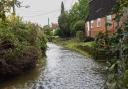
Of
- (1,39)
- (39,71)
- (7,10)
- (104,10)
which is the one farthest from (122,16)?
(104,10)

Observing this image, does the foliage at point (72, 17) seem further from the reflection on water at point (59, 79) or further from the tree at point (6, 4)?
the tree at point (6, 4)

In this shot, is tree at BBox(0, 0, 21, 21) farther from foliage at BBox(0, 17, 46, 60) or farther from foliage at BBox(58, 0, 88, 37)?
foliage at BBox(58, 0, 88, 37)

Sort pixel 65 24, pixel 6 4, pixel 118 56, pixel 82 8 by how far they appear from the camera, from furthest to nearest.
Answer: pixel 65 24 → pixel 82 8 → pixel 6 4 → pixel 118 56

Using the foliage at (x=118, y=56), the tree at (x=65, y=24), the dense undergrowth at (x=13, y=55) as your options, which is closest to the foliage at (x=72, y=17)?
the tree at (x=65, y=24)

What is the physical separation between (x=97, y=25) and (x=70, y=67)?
22.4m

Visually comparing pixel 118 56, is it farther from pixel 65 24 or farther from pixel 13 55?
pixel 65 24

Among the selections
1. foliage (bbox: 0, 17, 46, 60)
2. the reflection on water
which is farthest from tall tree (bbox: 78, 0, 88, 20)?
the reflection on water

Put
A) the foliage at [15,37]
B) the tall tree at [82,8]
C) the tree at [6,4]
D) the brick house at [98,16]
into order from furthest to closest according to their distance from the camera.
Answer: the tall tree at [82,8]
the brick house at [98,16]
the foliage at [15,37]
the tree at [6,4]

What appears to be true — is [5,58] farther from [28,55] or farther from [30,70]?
[30,70]

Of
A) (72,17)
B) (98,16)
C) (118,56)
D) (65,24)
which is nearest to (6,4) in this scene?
(118,56)

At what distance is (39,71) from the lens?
65.6ft

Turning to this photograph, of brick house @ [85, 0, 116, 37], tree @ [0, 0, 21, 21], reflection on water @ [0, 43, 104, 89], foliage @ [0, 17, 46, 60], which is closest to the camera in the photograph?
tree @ [0, 0, 21, 21]

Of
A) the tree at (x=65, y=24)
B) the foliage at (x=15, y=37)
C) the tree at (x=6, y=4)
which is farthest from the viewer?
the tree at (x=65, y=24)

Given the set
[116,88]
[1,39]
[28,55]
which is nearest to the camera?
[116,88]
